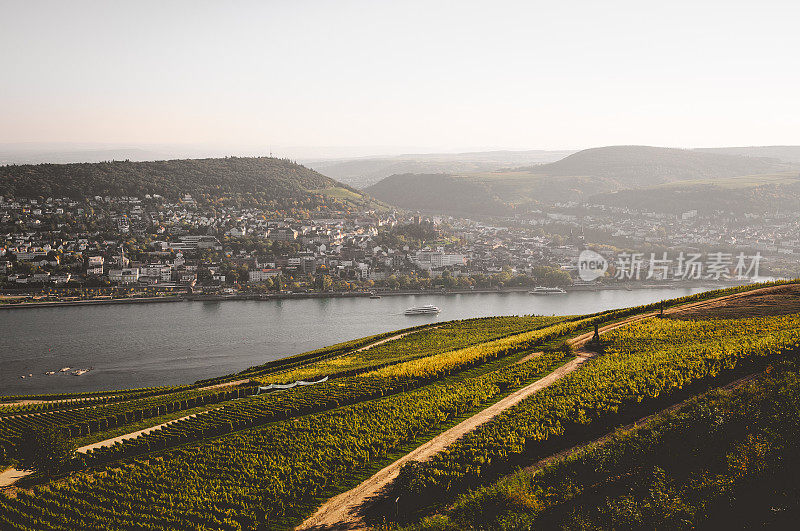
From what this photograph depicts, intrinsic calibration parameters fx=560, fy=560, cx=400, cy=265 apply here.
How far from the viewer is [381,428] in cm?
1452

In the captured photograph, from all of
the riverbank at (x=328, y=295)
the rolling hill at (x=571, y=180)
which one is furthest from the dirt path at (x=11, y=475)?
the rolling hill at (x=571, y=180)

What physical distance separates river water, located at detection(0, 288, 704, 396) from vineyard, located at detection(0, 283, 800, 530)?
26.7 ft

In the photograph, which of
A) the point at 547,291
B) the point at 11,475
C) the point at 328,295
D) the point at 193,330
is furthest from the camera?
the point at 547,291

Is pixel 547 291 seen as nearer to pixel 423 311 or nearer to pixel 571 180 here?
pixel 423 311

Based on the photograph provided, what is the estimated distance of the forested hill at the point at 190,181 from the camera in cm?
8681

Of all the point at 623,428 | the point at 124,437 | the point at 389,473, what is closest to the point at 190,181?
the point at 124,437

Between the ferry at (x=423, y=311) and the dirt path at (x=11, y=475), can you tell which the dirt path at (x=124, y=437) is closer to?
the dirt path at (x=11, y=475)

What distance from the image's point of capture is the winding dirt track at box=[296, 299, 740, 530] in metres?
10.7

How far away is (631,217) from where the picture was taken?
4033 inches

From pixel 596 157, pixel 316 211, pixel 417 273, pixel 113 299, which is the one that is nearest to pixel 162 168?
pixel 316 211

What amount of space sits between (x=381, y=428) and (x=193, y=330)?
33.0 m

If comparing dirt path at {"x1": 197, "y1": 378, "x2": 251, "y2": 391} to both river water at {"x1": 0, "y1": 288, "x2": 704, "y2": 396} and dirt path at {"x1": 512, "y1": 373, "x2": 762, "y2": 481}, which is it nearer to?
river water at {"x1": 0, "y1": 288, "x2": 704, "y2": 396}

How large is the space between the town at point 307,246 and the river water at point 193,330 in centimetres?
587

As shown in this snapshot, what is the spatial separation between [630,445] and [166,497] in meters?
9.65
